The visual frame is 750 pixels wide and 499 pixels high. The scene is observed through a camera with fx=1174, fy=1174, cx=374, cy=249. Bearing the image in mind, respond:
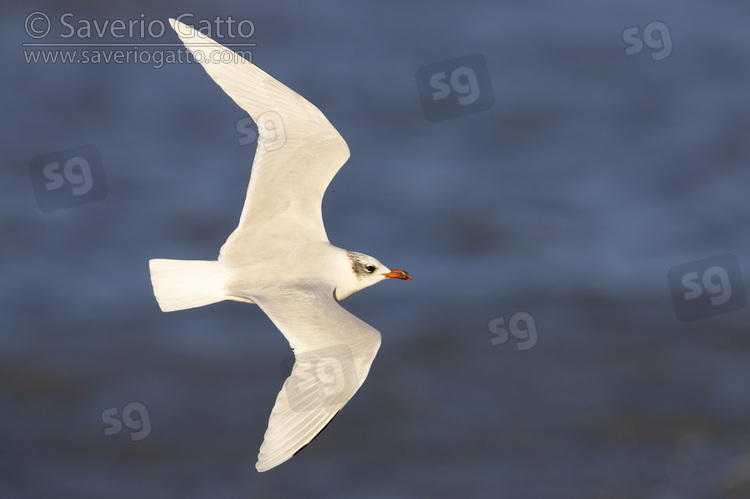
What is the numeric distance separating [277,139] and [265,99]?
0.33 meters

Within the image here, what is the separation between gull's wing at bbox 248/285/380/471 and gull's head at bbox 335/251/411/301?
31.9 inches

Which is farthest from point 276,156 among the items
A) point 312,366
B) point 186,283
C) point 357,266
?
point 312,366

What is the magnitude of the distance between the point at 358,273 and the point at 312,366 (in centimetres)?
157

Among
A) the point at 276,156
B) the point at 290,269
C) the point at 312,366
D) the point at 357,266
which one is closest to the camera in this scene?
the point at 312,366

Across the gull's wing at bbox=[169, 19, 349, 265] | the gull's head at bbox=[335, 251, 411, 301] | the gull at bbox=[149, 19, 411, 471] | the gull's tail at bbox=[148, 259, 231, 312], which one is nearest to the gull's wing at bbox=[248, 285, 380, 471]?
the gull at bbox=[149, 19, 411, 471]

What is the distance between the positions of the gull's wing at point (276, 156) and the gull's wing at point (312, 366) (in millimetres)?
1080

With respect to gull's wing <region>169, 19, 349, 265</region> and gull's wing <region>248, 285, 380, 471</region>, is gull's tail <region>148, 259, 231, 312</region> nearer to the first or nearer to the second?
gull's wing <region>169, 19, 349, 265</region>

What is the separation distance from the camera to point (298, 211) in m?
8.53

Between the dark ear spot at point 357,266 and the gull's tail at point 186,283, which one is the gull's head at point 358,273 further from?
the gull's tail at point 186,283

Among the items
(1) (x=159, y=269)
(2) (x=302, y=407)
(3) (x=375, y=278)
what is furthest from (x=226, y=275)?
(2) (x=302, y=407)

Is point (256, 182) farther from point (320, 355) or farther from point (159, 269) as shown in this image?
point (320, 355)

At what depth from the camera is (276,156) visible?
28.5 feet

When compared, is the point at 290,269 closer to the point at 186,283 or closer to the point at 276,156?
the point at 186,283

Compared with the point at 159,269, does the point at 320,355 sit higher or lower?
lower
